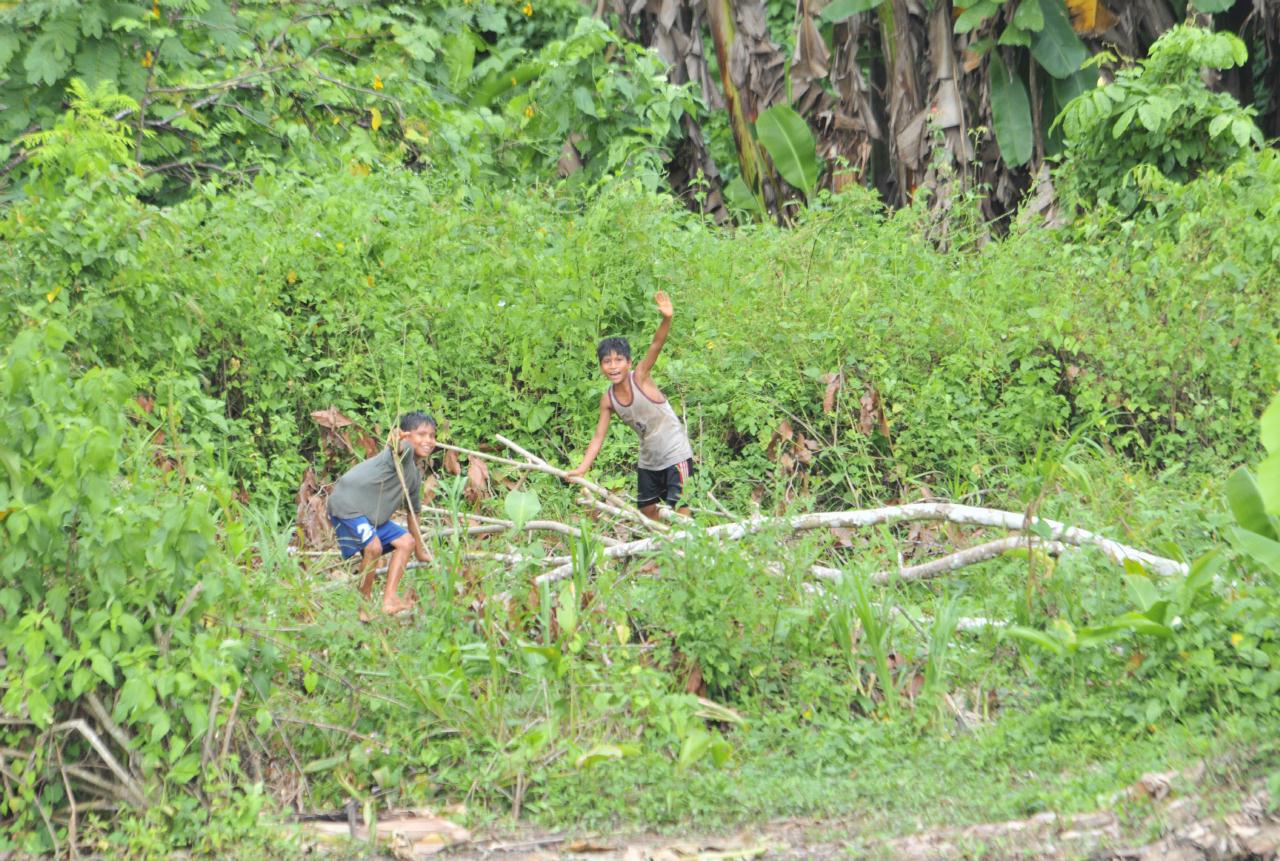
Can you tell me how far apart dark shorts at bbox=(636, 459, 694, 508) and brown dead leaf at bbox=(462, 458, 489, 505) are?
0.76 m

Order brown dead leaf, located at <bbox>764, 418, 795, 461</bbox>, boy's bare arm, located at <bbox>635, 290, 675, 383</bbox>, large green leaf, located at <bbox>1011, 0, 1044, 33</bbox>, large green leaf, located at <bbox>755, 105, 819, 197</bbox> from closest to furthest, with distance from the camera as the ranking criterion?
1. boy's bare arm, located at <bbox>635, 290, 675, 383</bbox>
2. brown dead leaf, located at <bbox>764, 418, 795, 461</bbox>
3. large green leaf, located at <bbox>1011, 0, 1044, 33</bbox>
4. large green leaf, located at <bbox>755, 105, 819, 197</bbox>

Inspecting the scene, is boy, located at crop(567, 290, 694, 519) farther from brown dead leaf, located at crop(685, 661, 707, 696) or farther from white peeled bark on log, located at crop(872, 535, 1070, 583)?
brown dead leaf, located at crop(685, 661, 707, 696)

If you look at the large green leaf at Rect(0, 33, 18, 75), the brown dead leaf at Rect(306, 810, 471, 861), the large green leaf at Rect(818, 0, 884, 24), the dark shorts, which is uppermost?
the large green leaf at Rect(0, 33, 18, 75)

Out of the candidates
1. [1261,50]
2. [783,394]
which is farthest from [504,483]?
[1261,50]

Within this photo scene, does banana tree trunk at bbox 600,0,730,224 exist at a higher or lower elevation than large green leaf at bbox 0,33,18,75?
lower

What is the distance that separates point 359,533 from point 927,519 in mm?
2407

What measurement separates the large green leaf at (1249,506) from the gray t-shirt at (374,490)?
3155 mm

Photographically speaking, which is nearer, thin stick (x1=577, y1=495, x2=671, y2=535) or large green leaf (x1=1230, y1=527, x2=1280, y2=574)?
large green leaf (x1=1230, y1=527, x2=1280, y2=574)

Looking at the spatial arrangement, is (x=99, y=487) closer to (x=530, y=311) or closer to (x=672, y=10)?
Answer: (x=530, y=311)

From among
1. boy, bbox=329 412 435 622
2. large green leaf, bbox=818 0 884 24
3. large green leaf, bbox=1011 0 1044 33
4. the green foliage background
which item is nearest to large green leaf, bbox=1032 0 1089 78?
large green leaf, bbox=1011 0 1044 33

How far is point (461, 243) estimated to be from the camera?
26.9ft

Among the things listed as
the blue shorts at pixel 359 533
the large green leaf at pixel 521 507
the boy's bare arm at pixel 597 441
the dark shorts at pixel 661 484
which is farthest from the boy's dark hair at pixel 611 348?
the blue shorts at pixel 359 533

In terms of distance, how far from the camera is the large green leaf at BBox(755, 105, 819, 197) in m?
10.3

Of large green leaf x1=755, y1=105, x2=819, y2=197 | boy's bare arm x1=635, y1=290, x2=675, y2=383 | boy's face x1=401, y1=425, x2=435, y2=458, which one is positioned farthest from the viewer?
large green leaf x1=755, y1=105, x2=819, y2=197
